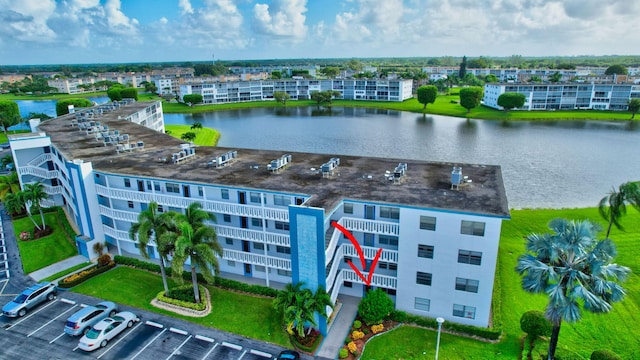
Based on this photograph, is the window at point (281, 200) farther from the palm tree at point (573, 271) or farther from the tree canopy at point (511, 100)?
the tree canopy at point (511, 100)

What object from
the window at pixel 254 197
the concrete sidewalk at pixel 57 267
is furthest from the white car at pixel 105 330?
the window at pixel 254 197

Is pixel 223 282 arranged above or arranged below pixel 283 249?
below

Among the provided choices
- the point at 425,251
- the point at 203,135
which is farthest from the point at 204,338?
the point at 203,135

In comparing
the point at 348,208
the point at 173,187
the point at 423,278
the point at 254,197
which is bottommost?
the point at 423,278

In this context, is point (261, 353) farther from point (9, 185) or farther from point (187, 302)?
point (9, 185)

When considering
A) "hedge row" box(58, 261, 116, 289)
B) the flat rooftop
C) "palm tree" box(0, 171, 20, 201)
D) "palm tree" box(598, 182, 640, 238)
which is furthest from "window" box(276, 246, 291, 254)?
"palm tree" box(0, 171, 20, 201)

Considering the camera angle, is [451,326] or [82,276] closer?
[451,326]

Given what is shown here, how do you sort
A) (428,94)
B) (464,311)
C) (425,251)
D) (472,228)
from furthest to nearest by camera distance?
(428,94)
(464,311)
(425,251)
(472,228)
